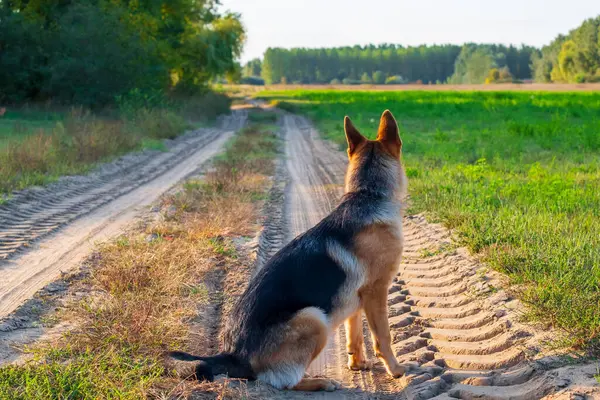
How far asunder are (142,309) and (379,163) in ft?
8.00

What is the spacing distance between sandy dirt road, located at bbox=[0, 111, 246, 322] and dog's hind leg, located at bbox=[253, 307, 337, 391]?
3.11m

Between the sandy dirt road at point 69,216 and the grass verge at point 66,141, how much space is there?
0.46 metres

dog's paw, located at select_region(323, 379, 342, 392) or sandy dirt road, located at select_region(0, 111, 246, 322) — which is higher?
sandy dirt road, located at select_region(0, 111, 246, 322)

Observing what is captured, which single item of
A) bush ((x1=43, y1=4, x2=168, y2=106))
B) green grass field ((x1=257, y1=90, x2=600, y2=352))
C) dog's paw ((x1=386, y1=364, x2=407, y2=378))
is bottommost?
dog's paw ((x1=386, y1=364, x2=407, y2=378))

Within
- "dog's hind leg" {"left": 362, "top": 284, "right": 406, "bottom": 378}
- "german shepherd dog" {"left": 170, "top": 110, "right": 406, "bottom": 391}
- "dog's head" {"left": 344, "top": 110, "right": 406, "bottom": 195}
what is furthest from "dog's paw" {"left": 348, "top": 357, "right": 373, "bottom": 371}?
"dog's head" {"left": 344, "top": 110, "right": 406, "bottom": 195}

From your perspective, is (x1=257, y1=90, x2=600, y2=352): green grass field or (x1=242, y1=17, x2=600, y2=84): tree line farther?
(x1=242, y1=17, x2=600, y2=84): tree line

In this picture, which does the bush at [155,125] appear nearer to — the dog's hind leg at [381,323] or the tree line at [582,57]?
the dog's hind leg at [381,323]

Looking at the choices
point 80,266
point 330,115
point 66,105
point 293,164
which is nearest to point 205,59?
point 330,115

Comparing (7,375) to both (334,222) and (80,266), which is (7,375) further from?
(80,266)

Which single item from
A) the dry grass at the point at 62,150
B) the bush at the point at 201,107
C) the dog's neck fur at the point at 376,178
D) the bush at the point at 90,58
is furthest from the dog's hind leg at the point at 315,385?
the bush at the point at 201,107

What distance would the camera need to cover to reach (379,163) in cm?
523

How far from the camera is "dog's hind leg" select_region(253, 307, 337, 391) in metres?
4.38

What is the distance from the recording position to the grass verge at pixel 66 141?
46.2ft

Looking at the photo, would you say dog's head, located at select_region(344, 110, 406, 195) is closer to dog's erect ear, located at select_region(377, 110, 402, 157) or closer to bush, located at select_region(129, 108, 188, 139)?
dog's erect ear, located at select_region(377, 110, 402, 157)
